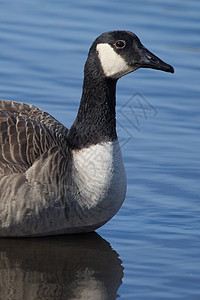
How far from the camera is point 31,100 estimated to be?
38.4 ft

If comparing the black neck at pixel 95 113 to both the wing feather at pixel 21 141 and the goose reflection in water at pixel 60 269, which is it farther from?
the goose reflection in water at pixel 60 269

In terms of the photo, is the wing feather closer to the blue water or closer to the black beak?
the blue water

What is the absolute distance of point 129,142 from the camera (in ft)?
35.9

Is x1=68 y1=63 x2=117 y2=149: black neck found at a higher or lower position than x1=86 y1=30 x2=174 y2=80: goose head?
lower

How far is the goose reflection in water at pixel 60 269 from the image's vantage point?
7.34 meters

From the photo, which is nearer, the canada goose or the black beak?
the canada goose

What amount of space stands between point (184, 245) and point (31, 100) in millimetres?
4164

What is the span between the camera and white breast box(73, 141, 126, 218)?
848 cm

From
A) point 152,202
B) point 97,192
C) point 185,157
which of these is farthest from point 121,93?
point 97,192

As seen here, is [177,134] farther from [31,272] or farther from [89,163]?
[31,272]

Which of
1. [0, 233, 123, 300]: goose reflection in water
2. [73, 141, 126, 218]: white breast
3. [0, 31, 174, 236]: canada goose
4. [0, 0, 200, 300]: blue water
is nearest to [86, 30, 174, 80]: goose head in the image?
[0, 31, 174, 236]: canada goose

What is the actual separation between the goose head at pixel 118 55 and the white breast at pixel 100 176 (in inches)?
32.3

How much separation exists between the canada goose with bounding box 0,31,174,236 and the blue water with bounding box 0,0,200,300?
278 mm

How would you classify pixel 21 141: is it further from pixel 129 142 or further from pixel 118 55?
pixel 129 142
